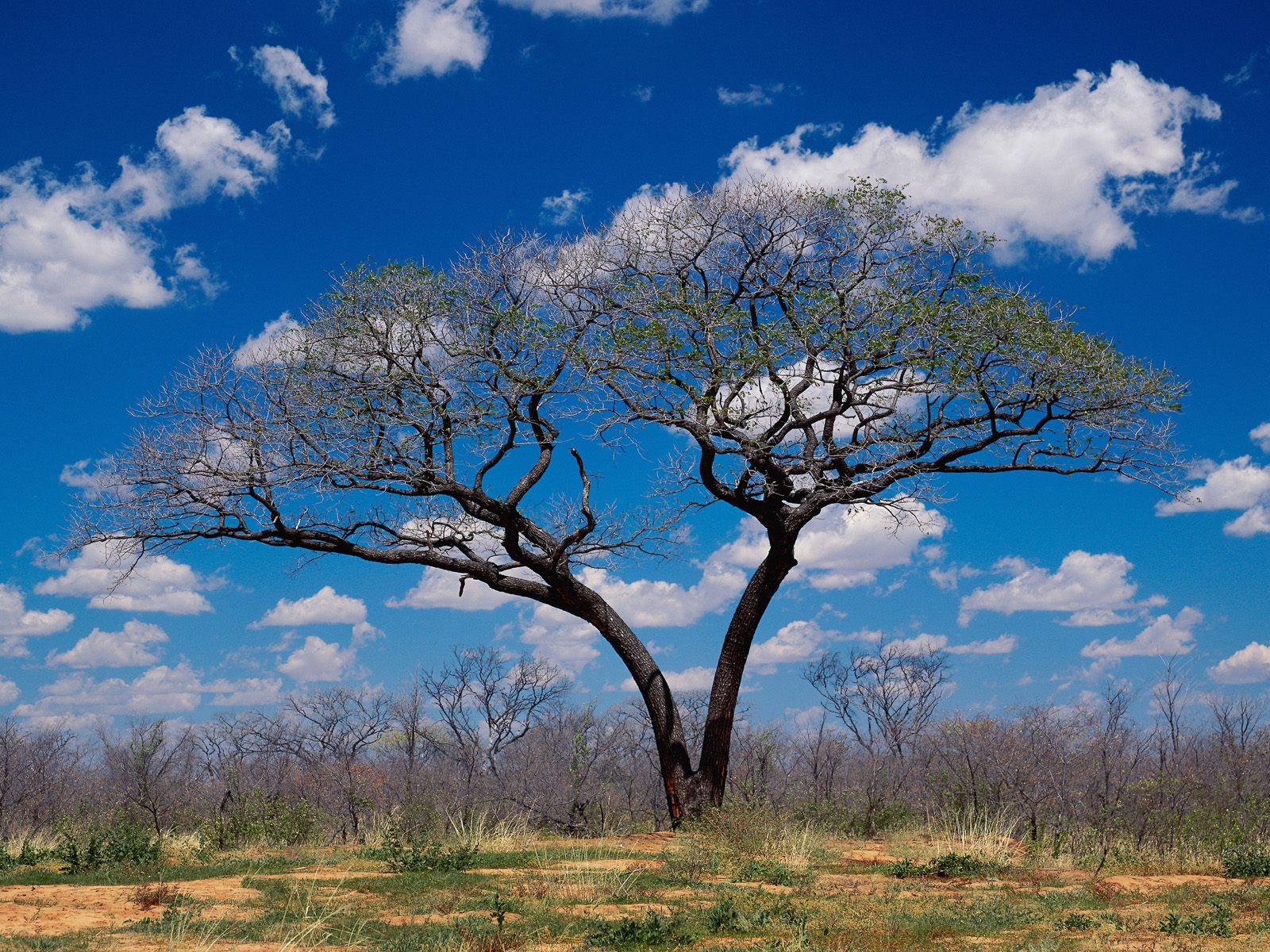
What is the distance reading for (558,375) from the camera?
17547 millimetres

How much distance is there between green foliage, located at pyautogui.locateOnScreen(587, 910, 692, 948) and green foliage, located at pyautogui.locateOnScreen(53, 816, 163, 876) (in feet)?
24.0

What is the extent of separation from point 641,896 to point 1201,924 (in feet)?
16.8

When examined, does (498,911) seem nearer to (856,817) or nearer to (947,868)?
(947,868)

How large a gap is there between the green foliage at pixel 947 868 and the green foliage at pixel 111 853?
9325 mm

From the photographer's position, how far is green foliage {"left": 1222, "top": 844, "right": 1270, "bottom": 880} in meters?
12.9

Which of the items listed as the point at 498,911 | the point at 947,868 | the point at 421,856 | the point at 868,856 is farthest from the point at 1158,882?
the point at 421,856

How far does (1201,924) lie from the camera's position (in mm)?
9078

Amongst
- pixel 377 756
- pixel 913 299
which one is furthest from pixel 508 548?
pixel 377 756

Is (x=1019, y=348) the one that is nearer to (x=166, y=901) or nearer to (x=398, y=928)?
(x=398, y=928)

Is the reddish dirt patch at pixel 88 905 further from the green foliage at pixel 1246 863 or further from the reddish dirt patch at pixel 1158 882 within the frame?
the green foliage at pixel 1246 863

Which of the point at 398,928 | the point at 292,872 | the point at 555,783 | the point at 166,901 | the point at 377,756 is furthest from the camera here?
the point at 377,756

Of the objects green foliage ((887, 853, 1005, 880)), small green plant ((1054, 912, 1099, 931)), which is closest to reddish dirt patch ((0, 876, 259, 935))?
small green plant ((1054, 912, 1099, 931))

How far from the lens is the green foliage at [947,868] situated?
1311 centimetres

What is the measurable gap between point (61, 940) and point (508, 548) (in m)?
9.92
